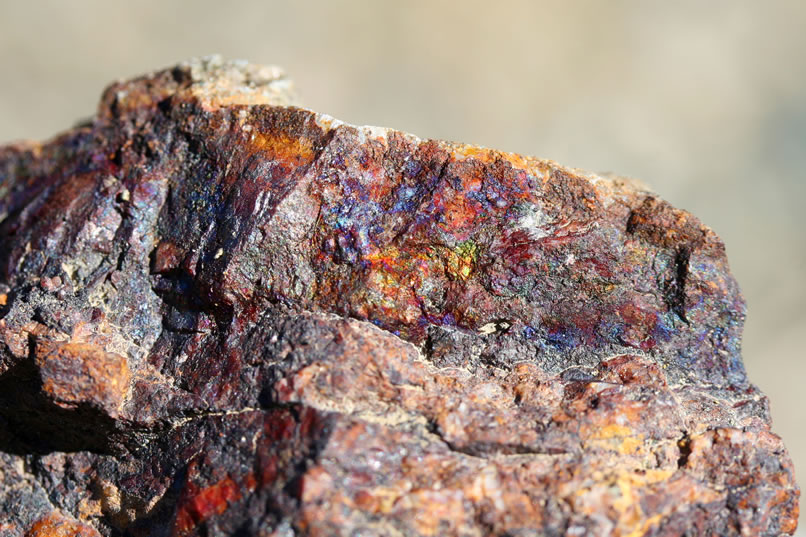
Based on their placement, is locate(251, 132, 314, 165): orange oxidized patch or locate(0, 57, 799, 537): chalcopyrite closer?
Result: locate(0, 57, 799, 537): chalcopyrite

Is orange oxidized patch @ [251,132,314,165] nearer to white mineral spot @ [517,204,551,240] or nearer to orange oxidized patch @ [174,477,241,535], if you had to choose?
white mineral spot @ [517,204,551,240]

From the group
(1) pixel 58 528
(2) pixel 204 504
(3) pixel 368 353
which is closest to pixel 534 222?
(3) pixel 368 353

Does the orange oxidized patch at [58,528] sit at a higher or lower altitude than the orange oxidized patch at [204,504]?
lower

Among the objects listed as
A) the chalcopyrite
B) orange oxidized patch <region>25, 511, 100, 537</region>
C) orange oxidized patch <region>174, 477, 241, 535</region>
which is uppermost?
the chalcopyrite

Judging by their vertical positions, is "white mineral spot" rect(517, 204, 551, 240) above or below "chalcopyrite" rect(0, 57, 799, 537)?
above

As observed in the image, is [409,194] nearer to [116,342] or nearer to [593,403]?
[593,403]

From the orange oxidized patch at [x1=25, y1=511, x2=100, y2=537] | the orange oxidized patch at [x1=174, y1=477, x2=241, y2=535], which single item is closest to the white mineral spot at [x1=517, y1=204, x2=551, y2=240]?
the orange oxidized patch at [x1=174, y1=477, x2=241, y2=535]

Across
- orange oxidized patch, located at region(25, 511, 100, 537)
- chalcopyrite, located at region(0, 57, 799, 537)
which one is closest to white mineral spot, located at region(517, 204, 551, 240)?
chalcopyrite, located at region(0, 57, 799, 537)

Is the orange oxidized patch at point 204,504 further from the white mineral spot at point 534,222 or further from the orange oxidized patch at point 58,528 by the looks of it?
the white mineral spot at point 534,222

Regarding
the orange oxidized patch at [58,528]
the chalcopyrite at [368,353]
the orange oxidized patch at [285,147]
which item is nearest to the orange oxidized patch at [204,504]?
the chalcopyrite at [368,353]
